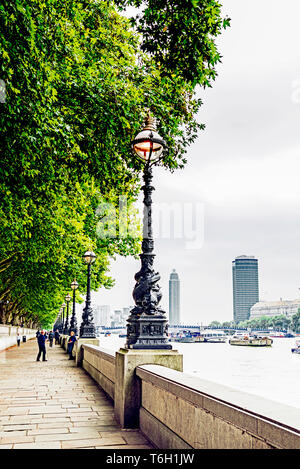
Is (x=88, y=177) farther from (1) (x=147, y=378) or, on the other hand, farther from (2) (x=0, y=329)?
(2) (x=0, y=329)

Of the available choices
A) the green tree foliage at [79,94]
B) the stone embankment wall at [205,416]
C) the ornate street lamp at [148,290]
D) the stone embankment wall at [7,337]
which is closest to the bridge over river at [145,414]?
the stone embankment wall at [205,416]

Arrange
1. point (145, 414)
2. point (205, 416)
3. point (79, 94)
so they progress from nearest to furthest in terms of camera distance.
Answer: point (205, 416) < point (145, 414) < point (79, 94)

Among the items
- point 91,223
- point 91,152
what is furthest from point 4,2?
point 91,223

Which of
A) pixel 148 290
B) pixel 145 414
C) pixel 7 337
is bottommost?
pixel 7 337

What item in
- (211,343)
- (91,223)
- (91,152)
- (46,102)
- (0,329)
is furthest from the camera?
(211,343)

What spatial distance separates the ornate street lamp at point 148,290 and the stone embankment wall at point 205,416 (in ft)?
1.86

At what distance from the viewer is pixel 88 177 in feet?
37.7

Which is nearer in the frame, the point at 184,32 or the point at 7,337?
the point at 184,32

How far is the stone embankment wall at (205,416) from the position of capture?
2803mm

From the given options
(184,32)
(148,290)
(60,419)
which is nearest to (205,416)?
(148,290)

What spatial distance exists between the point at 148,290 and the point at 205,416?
3392 millimetres

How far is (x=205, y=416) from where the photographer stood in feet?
12.6

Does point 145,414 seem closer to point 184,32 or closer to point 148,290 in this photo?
point 148,290

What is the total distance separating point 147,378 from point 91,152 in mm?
5941
